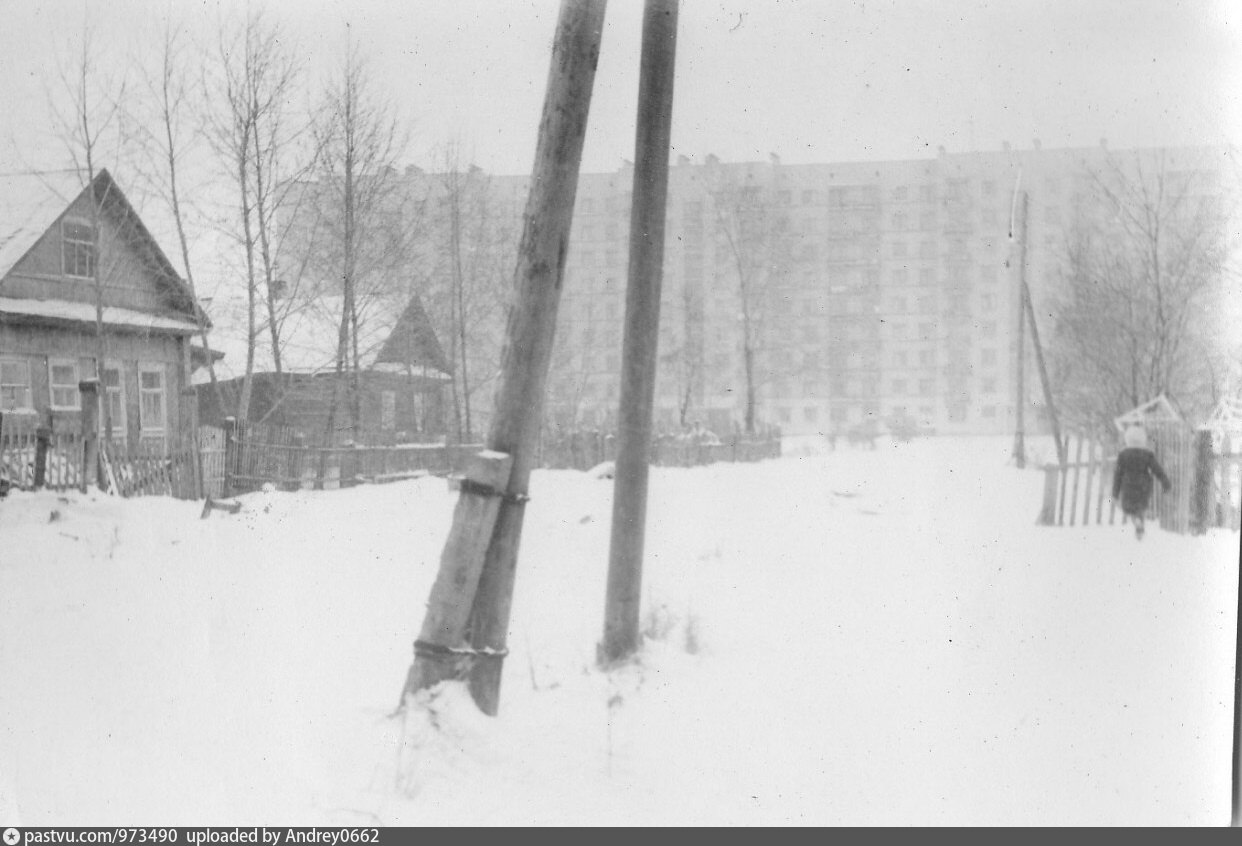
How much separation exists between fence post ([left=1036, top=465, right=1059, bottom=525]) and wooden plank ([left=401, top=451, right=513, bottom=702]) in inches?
75.0

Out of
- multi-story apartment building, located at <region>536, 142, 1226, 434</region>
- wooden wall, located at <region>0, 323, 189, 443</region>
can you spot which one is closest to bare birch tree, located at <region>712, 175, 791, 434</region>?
multi-story apartment building, located at <region>536, 142, 1226, 434</region>

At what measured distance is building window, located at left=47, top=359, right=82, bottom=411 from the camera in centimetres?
322

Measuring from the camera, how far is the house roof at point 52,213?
326 centimetres

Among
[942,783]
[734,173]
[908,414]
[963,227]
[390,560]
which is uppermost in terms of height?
[734,173]

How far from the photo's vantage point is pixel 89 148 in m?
3.36

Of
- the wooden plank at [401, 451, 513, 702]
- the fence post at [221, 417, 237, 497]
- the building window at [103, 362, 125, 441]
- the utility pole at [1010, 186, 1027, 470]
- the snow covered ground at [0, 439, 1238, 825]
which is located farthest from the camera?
the building window at [103, 362, 125, 441]

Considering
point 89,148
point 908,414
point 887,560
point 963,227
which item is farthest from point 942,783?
point 89,148

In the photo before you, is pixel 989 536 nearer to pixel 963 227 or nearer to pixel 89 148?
pixel 963 227

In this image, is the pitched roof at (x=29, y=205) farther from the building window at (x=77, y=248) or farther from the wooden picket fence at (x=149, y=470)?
the wooden picket fence at (x=149, y=470)

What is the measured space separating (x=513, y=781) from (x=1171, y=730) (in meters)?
2.35

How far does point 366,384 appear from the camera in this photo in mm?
3135

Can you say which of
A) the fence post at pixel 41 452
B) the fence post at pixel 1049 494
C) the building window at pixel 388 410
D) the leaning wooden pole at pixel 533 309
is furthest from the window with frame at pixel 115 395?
the fence post at pixel 1049 494

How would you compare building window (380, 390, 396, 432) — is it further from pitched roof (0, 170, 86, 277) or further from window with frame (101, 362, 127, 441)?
pitched roof (0, 170, 86, 277)

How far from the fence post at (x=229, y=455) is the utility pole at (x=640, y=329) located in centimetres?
148
